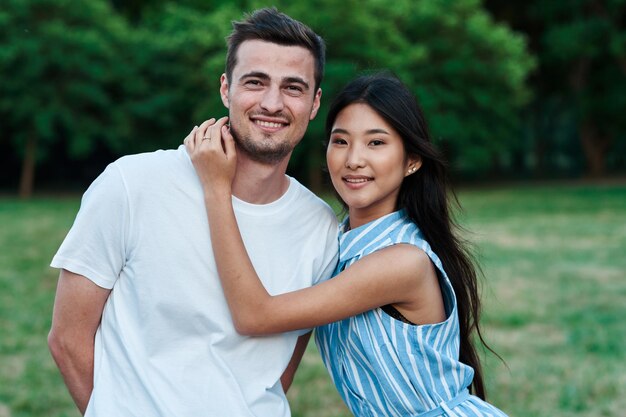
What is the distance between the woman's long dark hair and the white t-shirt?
0.68 meters

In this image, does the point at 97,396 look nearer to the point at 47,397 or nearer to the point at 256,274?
the point at 256,274

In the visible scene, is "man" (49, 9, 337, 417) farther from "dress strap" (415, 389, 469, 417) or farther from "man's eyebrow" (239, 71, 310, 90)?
"dress strap" (415, 389, 469, 417)

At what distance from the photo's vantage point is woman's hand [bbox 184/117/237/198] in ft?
7.80

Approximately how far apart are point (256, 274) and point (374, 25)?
24.9 metres

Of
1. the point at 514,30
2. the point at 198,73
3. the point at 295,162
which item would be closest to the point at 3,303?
the point at 198,73

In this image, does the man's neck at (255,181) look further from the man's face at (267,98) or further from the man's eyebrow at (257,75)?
the man's eyebrow at (257,75)

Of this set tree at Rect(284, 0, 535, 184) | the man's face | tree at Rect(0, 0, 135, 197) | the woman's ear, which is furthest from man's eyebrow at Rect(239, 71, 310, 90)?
tree at Rect(0, 0, 135, 197)

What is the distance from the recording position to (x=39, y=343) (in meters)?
7.62

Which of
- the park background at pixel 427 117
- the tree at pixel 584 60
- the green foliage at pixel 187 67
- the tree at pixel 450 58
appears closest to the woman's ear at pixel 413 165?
the park background at pixel 427 117

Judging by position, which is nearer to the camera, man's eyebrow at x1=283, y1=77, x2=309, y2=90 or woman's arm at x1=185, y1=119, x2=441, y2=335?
woman's arm at x1=185, y1=119, x2=441, y2=335

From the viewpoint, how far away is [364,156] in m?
2.65

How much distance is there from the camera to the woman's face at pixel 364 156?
2670 mm

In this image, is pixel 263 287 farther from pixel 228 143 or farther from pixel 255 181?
pixel 228 143

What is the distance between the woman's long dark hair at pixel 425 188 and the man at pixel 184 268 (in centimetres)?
24
